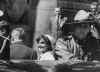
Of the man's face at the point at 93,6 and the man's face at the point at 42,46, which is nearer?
the man's face at the point at 42,46

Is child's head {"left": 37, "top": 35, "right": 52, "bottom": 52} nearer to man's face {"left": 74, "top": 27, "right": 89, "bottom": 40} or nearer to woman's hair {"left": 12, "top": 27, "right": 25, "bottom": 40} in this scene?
woman's hair {"left": 12, "top": 27, "right": 25, "bottom": 40}

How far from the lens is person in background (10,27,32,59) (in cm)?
269

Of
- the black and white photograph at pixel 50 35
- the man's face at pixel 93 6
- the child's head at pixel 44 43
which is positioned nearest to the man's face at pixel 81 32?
the black and white photograph at pixel 50 35

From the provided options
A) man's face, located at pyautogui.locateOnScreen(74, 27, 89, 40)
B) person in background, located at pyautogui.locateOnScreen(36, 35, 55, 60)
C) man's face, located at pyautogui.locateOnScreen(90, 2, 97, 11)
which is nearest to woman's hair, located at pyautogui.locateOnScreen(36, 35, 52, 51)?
person in background, located at pyautogui.locateOnScreen(36, 35, 55, 60)

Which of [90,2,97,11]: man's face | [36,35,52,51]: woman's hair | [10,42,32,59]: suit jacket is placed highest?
[90,2,97,11]: man's face

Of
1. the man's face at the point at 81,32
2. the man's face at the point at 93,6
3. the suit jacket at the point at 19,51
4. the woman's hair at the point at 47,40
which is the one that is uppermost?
the man's face at the point at 93,6

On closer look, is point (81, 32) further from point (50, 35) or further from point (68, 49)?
point (50, 35)

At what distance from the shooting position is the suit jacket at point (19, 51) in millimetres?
2689

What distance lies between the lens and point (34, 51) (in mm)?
2740

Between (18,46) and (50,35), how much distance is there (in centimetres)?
42

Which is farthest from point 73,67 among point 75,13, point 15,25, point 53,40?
point 15,25

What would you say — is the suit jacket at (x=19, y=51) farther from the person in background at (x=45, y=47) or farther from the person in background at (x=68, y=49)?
the person in background at (x=68, y=49)

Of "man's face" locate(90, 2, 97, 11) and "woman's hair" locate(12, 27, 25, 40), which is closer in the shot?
A: "woman's hair" locate(12, 27, 25, 40)

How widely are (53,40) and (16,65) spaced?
551 mm
